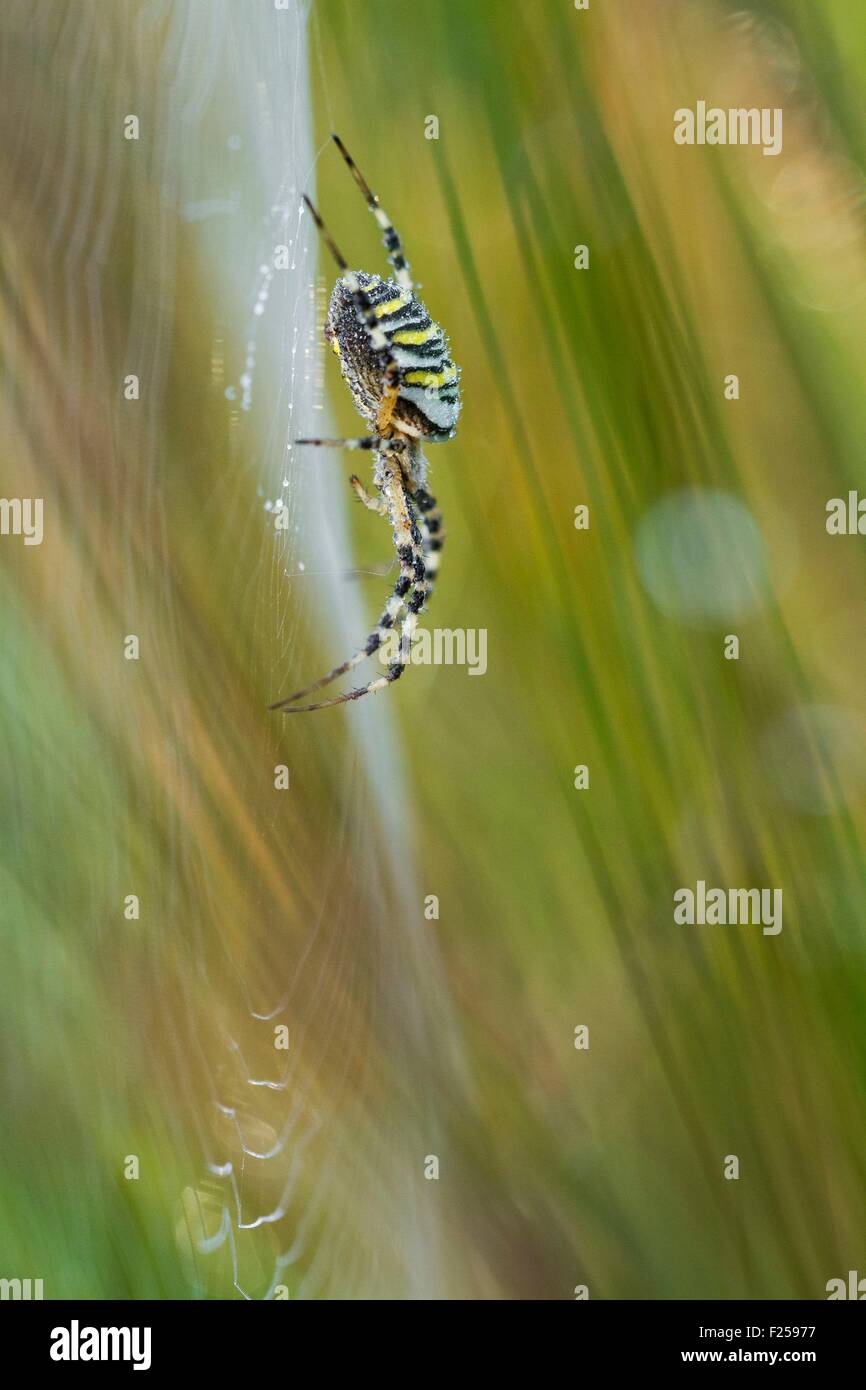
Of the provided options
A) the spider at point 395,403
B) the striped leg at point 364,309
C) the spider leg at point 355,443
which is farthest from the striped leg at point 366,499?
the striped leg at point 364,309

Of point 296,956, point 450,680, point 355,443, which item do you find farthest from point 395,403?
point 296,956

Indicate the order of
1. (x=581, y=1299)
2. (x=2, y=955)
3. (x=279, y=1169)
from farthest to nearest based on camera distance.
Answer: (x=581, y=1299)
(x=279, y=1169)
(x=2, y=955)

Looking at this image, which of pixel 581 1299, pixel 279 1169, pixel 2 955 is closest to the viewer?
pixel 2 955

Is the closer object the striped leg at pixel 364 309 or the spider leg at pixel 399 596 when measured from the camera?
the striped leg at pixel 364 309

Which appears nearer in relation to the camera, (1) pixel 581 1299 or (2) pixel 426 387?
(2) pixel 426 387

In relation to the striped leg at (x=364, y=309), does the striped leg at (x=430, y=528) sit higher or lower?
lower

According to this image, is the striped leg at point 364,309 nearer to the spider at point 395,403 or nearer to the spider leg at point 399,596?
the spider at point 395,403

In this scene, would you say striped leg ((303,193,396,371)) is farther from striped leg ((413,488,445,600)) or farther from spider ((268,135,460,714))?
striped leg ((413,488,445,600))

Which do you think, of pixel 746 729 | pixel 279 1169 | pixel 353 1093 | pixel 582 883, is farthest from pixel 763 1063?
pixel 279 1169
